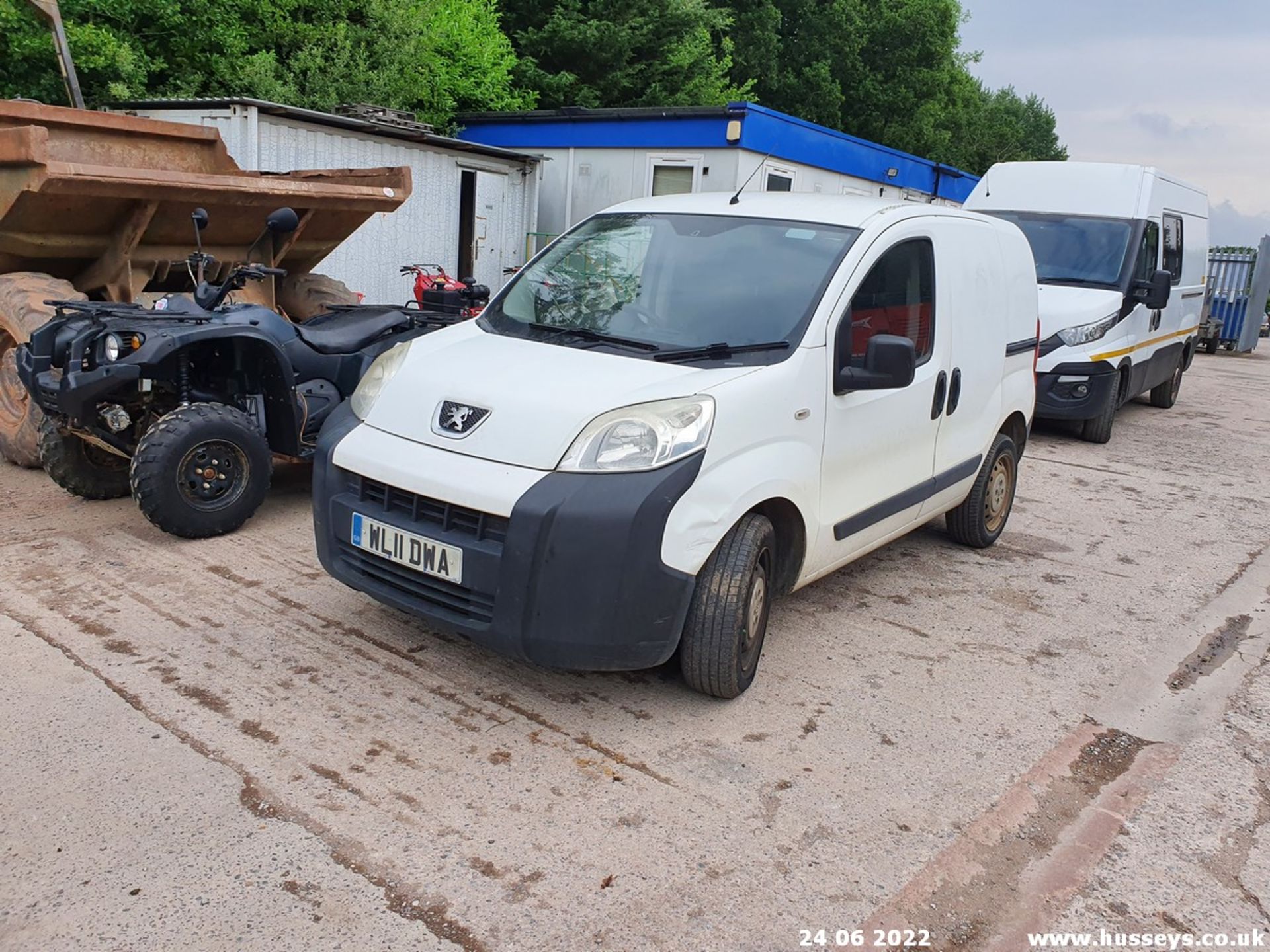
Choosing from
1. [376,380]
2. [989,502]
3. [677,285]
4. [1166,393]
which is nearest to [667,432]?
[677,285]

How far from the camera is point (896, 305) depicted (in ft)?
15.0

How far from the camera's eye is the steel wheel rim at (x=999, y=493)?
5.95 metres

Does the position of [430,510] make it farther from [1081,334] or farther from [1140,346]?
[1140,346]

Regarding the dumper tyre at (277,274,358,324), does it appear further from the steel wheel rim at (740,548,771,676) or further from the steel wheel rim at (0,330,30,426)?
the steel wheel rim at (740,548,771,676)

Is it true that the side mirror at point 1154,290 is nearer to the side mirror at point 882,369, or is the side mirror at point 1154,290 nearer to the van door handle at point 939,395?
the van door handle at point 939,395

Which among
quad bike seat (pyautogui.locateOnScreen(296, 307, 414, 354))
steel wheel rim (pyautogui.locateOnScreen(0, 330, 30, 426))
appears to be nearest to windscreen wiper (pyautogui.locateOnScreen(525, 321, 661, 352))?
quad bike seat (pyautogui.locateOnScreen(296, 307, 414, 354))

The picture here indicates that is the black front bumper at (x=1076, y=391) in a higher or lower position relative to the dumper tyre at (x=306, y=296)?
lower

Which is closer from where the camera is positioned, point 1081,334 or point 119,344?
point 119,344

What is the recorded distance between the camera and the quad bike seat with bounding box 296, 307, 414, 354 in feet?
19.5

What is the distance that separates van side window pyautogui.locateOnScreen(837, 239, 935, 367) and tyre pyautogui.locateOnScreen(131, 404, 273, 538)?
3.08 meters

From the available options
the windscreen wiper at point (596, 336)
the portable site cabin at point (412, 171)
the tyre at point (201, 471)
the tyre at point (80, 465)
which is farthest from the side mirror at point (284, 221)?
the portable site cabin at point (412, 171)

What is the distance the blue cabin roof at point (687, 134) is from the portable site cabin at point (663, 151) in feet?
0.05

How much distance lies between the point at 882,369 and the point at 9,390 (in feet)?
17.5

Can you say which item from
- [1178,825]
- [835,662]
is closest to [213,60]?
[835,662]
